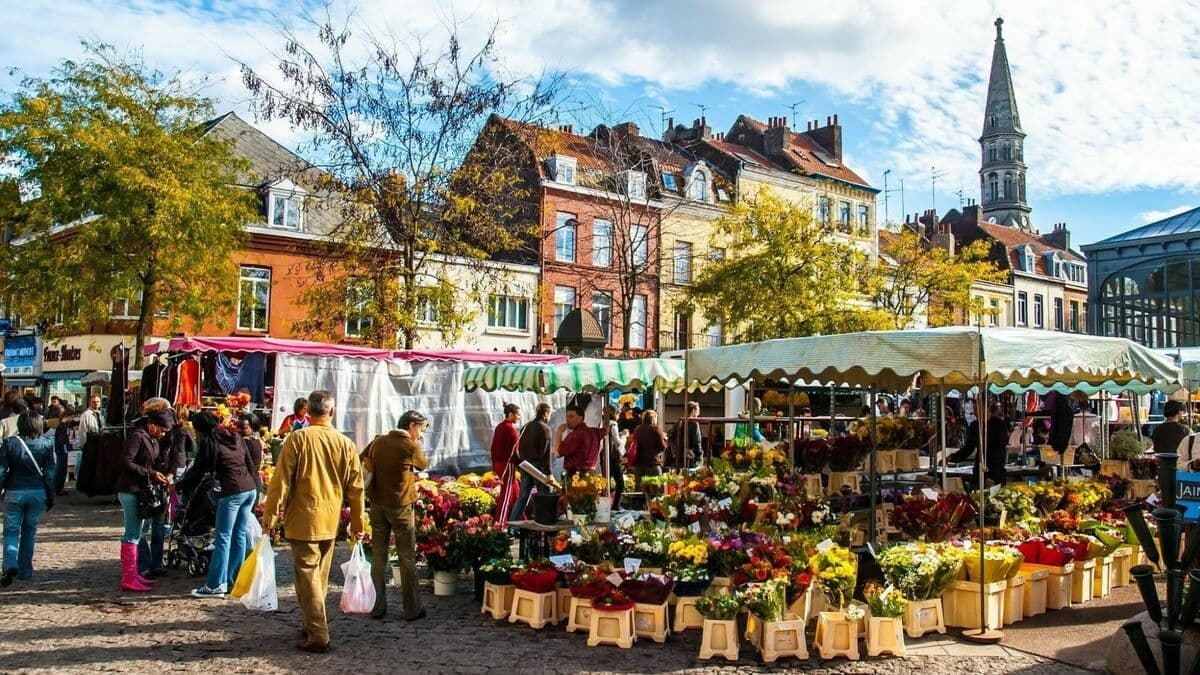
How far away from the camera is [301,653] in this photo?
21.2 feet

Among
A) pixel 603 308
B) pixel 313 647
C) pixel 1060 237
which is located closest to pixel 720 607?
pixel 313 647

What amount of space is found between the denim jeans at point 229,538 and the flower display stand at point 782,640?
15.1 ft

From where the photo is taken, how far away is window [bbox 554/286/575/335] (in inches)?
1305

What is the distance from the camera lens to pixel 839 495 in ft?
32.2

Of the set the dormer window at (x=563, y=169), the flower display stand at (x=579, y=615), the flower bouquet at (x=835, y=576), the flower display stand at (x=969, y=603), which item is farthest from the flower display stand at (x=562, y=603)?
the dormer window at (x=563, y=169)

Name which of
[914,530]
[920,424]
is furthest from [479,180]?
[914,530]

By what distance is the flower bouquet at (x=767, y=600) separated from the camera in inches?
249

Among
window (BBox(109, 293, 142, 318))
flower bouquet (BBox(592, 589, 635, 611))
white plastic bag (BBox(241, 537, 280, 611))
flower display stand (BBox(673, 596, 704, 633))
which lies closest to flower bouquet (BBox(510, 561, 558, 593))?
flower bouquet (BBox(592, 589, 635, 611))

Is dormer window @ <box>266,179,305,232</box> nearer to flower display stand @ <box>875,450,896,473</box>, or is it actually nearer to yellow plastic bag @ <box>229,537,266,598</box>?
flower display stand @ <box>875,450,896,473</box>

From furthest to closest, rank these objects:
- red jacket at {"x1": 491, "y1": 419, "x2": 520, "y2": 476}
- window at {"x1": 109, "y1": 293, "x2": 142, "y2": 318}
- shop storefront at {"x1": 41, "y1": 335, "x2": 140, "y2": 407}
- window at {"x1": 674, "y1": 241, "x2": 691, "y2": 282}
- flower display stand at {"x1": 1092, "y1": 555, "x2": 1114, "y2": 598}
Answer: window at {"x1": 674, "y1": 241, "x2": 691, "y2": 282}, shop storefront at {"x1": 41, "y1": 335, "x2": 140, "y2": 407}, window at {"x1": 109, "y1": 293, "x2": 142, "y2": 318}, red jacket at {"x1": 491, "y1": 419, "x2": 520, "y2": 476}, flower display stand at {"x1": 1092, "y1": 555, "x2": 1114, "y2": 598}

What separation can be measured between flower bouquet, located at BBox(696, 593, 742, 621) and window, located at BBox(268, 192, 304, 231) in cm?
2440

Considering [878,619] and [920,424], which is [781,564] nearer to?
[878,619]

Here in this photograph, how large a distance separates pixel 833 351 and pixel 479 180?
13.5 metres

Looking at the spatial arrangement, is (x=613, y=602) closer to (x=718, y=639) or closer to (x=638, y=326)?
(x=718, y=639)
